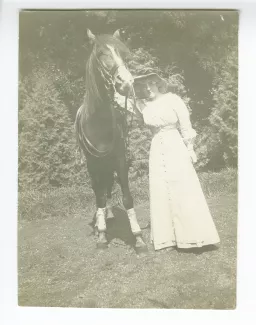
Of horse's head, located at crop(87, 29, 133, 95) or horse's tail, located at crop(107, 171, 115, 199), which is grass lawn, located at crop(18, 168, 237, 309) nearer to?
horse's tail, located at crop(107, 171, 115, 199)

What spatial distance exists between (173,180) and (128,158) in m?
0.19

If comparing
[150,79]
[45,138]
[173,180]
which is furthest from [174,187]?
[45,138]

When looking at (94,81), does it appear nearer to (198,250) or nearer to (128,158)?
(128,158)

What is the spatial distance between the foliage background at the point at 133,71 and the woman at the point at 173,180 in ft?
0.12

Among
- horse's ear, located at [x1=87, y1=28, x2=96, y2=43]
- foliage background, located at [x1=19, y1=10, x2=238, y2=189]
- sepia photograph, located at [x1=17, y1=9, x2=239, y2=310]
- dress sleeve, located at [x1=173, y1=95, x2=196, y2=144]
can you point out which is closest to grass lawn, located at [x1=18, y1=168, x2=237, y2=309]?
sepia photograph, located at [x1=17, y1=9, x2=239, y2=310]

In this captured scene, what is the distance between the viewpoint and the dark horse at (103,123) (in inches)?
64.1

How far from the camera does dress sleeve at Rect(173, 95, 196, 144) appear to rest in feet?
5.32

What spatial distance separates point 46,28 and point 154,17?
1.35 ft

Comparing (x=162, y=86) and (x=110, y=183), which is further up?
(x=162, y=86)

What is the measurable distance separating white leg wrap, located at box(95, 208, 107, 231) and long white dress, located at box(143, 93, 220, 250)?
0.18 m

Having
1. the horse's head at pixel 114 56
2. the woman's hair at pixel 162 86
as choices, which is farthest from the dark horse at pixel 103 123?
the woman's hair at pixel 162 86

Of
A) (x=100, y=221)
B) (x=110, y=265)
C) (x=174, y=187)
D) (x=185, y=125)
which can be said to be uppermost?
(x=185, y=125)

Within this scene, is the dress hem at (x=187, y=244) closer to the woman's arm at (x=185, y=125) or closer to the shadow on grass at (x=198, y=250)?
the shadow on grass at (x=198, y=250)

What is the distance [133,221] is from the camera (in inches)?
64.2
